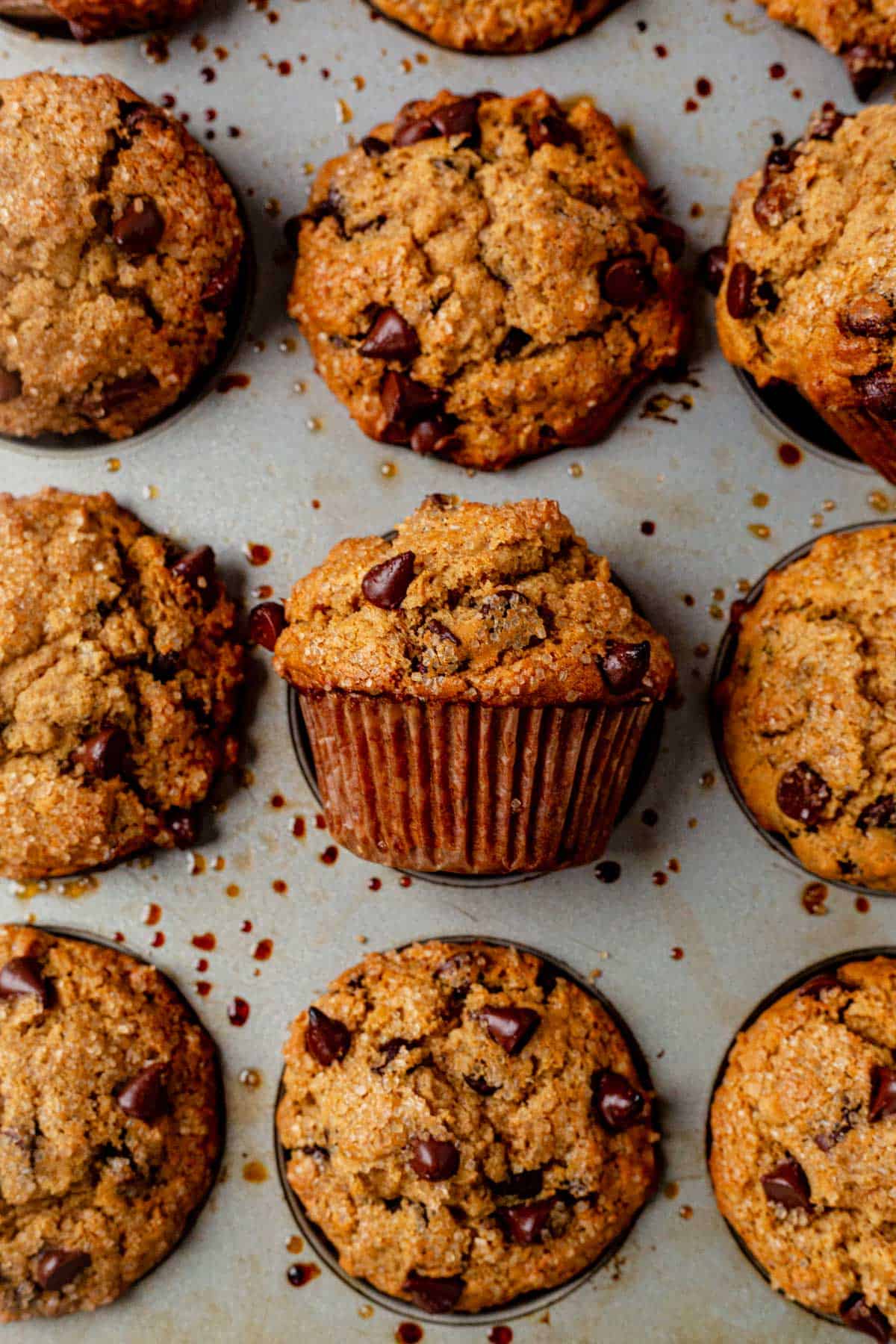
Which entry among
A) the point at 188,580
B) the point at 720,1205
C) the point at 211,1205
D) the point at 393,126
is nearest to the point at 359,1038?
the point at 211,1205

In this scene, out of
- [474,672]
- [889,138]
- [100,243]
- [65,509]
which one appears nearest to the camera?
[474,672]

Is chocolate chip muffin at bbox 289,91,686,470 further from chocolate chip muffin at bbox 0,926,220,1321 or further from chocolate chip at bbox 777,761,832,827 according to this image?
chocolate chip muffin at bbox 0,926,220,1321

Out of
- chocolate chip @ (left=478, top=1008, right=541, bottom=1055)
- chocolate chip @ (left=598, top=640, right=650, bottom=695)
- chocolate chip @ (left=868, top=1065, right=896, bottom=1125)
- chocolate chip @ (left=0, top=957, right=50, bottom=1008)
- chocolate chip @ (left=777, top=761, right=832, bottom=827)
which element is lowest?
chocolate chip @ (left=0, top=957, right=50, bottom=1008)

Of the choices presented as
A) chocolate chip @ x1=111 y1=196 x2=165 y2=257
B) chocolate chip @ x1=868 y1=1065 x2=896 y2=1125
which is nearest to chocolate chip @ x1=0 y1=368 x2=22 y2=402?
chocolate chip @ x1=111 y1=196 x2=165 y2=257

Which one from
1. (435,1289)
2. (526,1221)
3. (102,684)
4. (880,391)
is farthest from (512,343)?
(435,1289)

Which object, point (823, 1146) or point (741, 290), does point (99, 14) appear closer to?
point (741, 290)

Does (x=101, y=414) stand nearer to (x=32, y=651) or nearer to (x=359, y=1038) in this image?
(x=32, y=651)

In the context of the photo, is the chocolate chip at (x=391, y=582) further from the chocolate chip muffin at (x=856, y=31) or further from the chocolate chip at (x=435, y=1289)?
the chocolate chip muffin at (x=856, y=31)
